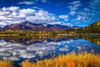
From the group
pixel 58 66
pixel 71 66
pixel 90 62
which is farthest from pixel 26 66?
pixel 90 62

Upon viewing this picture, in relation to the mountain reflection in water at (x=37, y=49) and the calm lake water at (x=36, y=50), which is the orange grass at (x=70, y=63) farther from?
the mountain reflection in water at (x=37, y=49)

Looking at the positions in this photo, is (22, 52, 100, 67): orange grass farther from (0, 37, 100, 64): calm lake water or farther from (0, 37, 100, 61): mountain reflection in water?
(0, 37, 100, 61): mountain reflection in water

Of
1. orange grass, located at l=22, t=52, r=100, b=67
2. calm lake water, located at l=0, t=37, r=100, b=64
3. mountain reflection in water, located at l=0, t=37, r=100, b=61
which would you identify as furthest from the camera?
mountain reflection in water, located at l=0, t=37, r=100, b=61

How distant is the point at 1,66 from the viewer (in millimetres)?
Answer: 10398

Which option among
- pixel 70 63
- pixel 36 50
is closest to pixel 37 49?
pixel 36 50

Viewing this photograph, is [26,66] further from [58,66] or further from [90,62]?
[90,62]

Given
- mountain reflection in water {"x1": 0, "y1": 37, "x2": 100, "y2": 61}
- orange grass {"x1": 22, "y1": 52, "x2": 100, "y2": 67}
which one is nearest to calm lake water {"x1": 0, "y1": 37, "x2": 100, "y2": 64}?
mountain reflection in water {"x1": 0, "y1": 37, "x2": 100, "y2": 61}

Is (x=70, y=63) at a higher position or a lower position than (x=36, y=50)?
higher

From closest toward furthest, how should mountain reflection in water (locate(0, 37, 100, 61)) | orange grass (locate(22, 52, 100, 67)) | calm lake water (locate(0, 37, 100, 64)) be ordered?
orange grass (locate(22, 52, 100, 67)), calm lake water (locate(0, 37, 100, 64)), mountain reflection in water (locate(0, 37, 100, 61))

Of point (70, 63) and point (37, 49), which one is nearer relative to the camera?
point (70, 63)

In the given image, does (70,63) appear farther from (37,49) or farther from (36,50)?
(37,49)

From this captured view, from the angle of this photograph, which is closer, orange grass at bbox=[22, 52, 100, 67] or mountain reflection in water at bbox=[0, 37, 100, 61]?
orange grass at bbox=[22, 52, 100, 67]

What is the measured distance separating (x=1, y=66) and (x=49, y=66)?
4774 mm

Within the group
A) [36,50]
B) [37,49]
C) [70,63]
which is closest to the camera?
[70,63]
